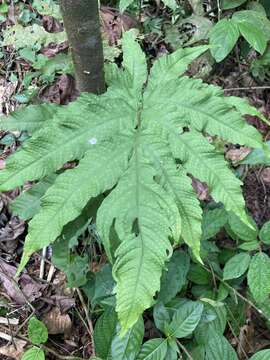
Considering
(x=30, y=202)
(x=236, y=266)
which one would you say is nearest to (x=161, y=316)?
(x=236, y=266)

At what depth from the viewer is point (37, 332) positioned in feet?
6.61

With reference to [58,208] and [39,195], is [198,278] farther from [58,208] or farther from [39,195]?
[58,208]

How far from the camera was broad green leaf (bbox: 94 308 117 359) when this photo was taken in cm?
190

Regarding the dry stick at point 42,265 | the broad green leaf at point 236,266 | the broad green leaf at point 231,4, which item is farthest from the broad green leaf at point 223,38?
the dry stick at point 42,265

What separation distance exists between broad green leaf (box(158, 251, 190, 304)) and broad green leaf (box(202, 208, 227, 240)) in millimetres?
140

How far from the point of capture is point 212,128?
156 centimetres

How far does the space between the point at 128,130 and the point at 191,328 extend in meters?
0.80

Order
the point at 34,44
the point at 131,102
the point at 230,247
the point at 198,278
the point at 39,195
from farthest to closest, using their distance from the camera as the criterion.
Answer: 1. the point at 34,44
2. the point at 230,247
3. the point at 198,278
4. the point at 39,195
5. the point at 131,102

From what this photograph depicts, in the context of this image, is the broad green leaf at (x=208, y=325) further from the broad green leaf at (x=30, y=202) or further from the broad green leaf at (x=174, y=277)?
the broad green leaf at (x=30, y=202)

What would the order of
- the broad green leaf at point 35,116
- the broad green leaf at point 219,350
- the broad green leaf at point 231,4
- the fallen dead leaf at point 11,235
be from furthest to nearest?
the broad green leaf at point 231,4
the fallen dead leaf at point 11,235
the broad green leaf at point 219,350
the broad green leaf at point 35,116

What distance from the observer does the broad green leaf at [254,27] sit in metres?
2.32

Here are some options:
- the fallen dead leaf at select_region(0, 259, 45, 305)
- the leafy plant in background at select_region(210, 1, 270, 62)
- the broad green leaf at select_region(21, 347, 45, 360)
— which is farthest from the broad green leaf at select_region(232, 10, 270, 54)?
the broad green leaf at select_region(21, 347, 45, 360)

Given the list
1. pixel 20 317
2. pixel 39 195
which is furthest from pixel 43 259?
pixel 39 195

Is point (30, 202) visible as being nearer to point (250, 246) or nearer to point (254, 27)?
point (250, 246)
